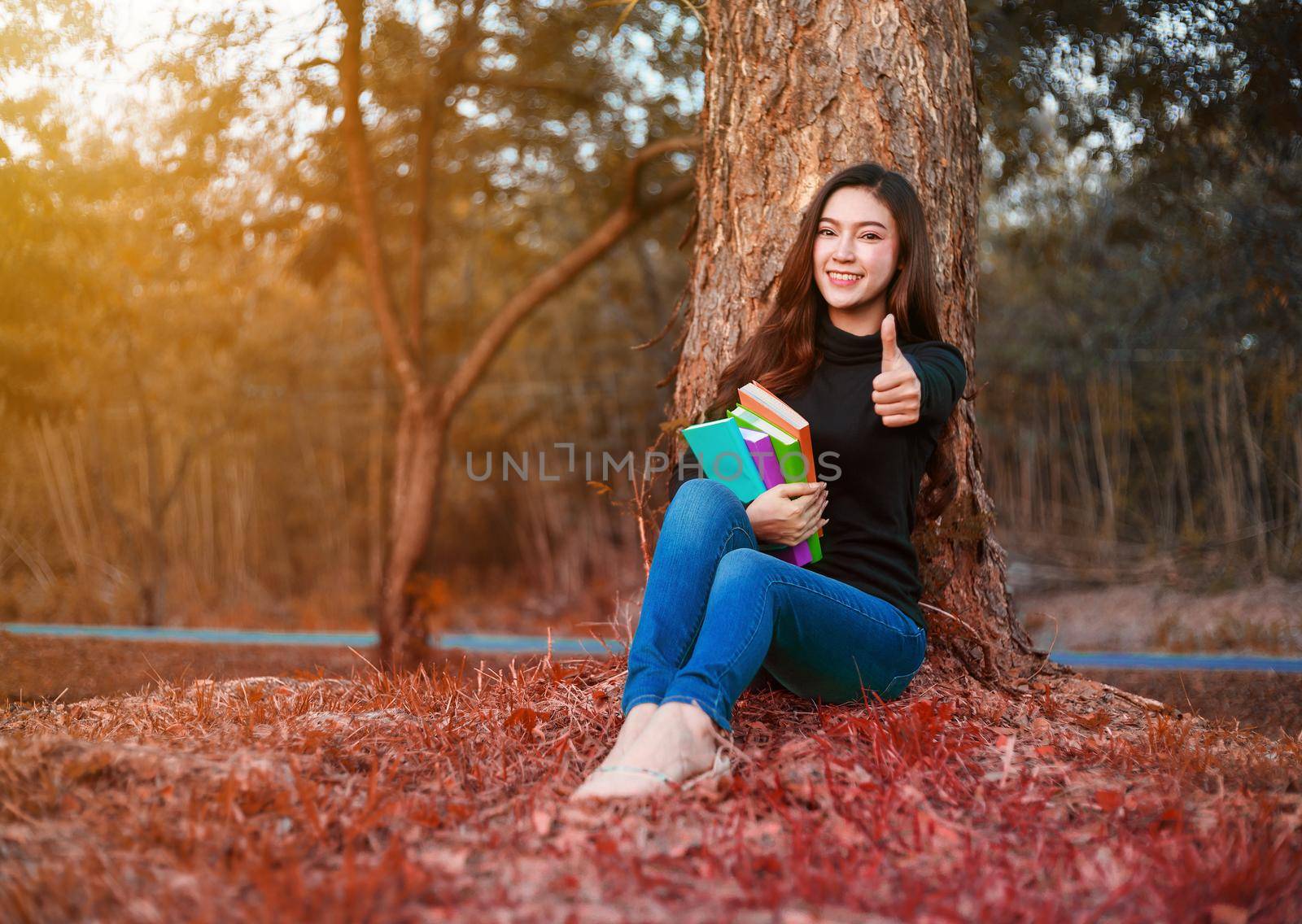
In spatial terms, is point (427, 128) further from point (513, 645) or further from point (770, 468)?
point (770, 468)

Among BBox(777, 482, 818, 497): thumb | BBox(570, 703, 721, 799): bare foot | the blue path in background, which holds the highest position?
BBox(777, 482, 818, 497): thumb

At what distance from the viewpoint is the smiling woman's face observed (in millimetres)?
2172

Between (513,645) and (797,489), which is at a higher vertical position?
(797,489)

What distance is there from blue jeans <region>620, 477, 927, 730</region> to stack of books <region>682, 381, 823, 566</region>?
100mm

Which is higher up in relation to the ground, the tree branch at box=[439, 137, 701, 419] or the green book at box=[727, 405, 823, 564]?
the tree branch at box=[439, 137, 701, 419]

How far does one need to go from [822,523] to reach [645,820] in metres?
0.75

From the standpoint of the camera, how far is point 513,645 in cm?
435

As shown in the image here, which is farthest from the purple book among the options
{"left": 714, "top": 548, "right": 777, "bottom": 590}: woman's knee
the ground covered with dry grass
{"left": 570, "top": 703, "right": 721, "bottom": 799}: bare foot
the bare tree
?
the bare tree

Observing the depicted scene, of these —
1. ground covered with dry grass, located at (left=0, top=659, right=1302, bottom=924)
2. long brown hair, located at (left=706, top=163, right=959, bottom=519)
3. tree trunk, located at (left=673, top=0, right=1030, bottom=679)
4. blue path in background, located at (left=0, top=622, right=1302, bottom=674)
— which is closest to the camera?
ground covered with dry grass, located at (left=0, top=659, right=1302, bottom=924)

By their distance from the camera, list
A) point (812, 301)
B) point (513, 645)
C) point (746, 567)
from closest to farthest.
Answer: point (746, 567), point (812, 301), point (513, 645)

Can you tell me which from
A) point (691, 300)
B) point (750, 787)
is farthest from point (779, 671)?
point (691, 300)

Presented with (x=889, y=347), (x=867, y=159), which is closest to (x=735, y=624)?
(x=889, y=347)

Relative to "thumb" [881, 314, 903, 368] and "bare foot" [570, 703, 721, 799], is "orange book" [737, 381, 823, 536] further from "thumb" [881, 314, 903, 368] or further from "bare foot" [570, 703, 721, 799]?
"bare foot" [570, 703, 721, 799]

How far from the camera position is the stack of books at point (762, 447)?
6.75 feet
